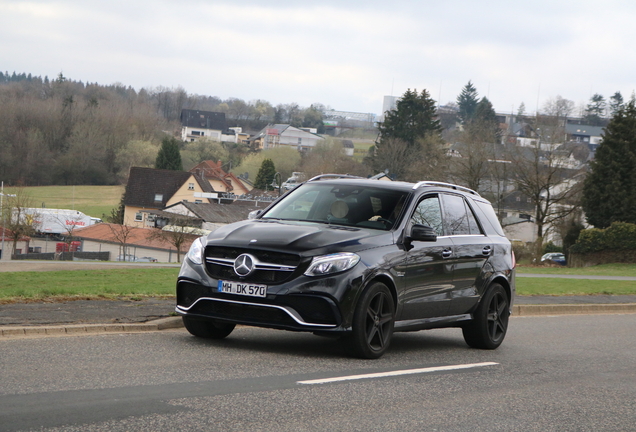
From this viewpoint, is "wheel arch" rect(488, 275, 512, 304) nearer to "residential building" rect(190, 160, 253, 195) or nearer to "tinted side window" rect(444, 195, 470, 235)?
"tinted side window" rect(444, 195, 470, 235)

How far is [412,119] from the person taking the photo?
109 metres

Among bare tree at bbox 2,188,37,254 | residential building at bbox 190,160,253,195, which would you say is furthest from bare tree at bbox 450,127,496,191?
residential building at bbox 190,160,253,195

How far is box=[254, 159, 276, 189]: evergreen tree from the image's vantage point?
12462 cm

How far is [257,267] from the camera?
26.6 ft

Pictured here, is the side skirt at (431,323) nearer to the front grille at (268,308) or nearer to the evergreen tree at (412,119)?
the front grille at (268,308)

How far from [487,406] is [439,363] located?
229cm

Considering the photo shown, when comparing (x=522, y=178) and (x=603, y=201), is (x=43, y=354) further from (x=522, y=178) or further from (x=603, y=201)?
(x=522, y=178)

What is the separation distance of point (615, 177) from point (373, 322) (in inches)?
1851

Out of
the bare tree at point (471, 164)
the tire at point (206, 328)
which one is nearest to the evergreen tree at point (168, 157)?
the bare tree at point (471, 164)

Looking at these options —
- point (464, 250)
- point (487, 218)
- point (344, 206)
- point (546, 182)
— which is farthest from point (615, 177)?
point (344, 206)

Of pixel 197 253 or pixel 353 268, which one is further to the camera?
pixel 197 253

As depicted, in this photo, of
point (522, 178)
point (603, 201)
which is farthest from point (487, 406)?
point (522, 178)

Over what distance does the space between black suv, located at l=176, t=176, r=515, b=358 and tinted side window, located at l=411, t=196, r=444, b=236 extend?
1 cm

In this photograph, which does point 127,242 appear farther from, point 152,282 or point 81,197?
point 152,282
